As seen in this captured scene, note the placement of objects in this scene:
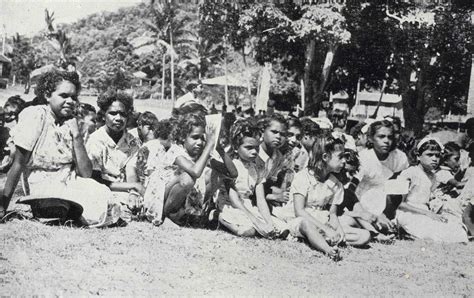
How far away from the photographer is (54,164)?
16.3ft

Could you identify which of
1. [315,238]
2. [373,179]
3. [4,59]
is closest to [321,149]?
[315,238]

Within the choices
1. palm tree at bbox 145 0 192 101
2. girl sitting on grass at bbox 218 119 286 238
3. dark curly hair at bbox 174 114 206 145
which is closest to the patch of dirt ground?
girl sitting on grass at bbox 218 119 286 238

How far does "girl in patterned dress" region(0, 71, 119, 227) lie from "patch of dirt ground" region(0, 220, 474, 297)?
0.64ft

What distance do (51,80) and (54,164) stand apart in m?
0.80

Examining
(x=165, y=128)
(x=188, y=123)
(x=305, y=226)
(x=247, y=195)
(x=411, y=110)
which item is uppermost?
(x=188, y=123)

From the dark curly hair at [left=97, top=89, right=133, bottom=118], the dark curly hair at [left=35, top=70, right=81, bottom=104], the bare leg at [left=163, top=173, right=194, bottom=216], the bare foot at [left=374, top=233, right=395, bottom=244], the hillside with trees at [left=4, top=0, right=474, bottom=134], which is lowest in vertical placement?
the bare foot at [left=374, top=233, right=395, bottom=244]

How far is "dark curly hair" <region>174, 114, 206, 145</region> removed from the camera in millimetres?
5449

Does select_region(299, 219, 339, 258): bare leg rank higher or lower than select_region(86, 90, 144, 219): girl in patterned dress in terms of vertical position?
lower

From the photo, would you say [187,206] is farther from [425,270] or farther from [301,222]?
[425,270]

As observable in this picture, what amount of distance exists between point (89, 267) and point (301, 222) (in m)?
2.32

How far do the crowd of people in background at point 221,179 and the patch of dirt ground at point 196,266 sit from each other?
0.76 feet

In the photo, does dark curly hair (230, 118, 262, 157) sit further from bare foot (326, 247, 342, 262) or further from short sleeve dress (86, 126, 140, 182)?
bare foot (326, 247, 342, 262)

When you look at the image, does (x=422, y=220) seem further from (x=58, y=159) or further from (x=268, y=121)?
(x=58, y=159)

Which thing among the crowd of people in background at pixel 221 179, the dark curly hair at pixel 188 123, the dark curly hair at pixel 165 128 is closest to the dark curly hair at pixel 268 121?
the crowd of people in background at pixel 221 179
